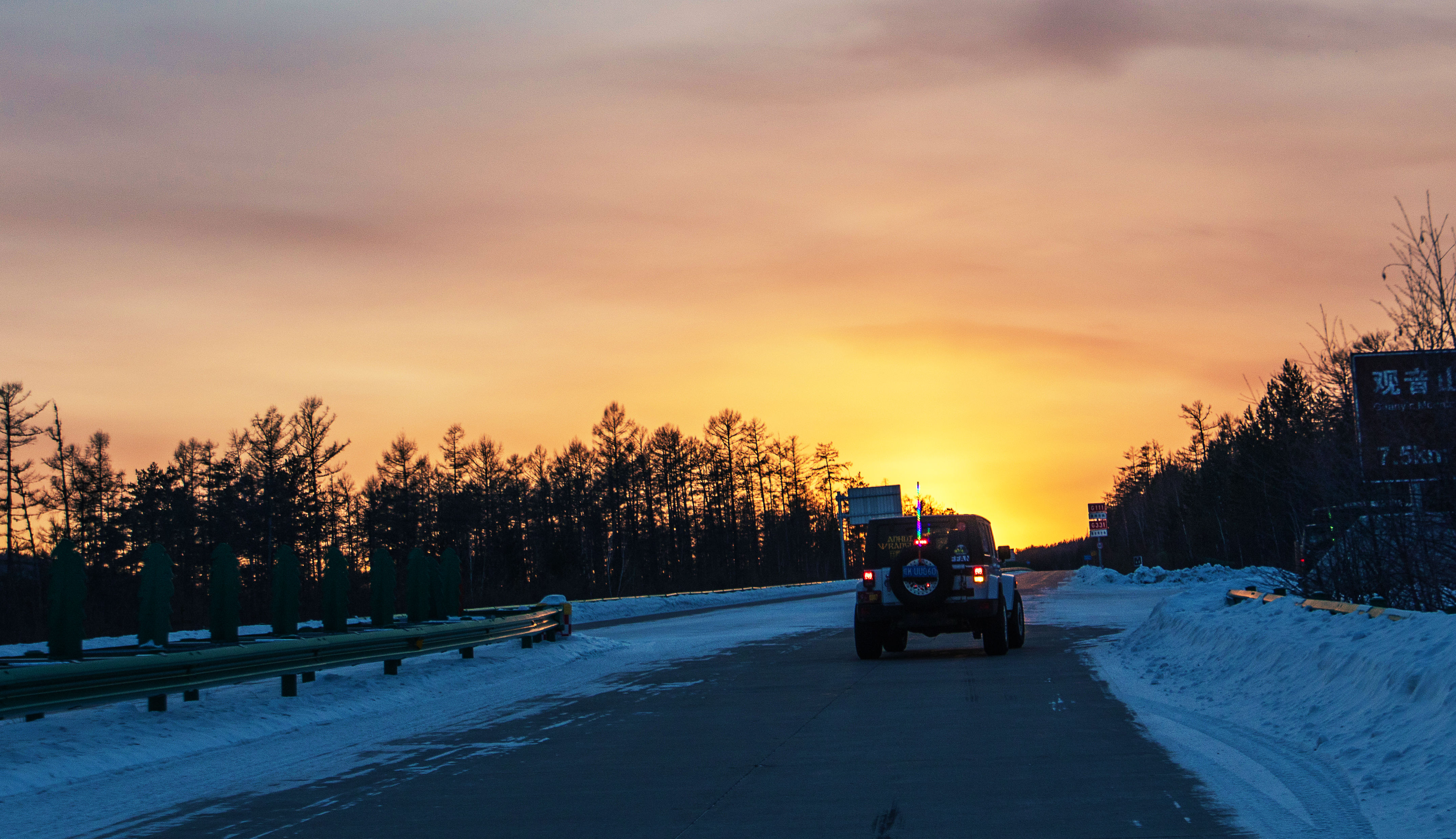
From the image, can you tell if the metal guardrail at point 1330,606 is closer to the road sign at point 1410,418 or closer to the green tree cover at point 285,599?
the road sign at point 1410,418

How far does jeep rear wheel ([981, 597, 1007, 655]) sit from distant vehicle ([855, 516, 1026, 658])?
12 mm

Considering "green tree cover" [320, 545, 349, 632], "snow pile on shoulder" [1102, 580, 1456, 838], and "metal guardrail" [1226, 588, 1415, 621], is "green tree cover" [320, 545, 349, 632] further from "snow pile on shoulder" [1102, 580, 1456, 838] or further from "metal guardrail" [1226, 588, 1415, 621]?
"metal guardrail" [1226, 588, 1415, 621]

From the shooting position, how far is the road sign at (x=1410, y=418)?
49.3 feet

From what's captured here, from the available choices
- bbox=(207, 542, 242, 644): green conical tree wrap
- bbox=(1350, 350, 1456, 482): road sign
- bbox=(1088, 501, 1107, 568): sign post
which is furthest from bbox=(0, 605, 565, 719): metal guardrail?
bbox=(1088, 501, 1107, 568): sign post

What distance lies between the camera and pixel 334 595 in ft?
57.9

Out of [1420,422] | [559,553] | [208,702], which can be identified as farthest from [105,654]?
[559,553]

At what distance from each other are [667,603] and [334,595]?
34.5m

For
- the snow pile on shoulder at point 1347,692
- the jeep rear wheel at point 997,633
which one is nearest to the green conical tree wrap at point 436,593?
the jeep rear wheel at point 997,633

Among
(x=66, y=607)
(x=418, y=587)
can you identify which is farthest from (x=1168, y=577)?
(x=66, y=607)

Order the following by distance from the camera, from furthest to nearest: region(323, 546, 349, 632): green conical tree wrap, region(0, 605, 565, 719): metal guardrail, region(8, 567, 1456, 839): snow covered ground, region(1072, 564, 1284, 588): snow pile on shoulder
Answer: region(1072, 564, 1284, 588): snow pile on shoulder, region(323, 546, 349, 632): green conical tree wrap, region(0, 605, 565, 719): metal guardrail, region(8, 567, 1456, 839): snow covered ground

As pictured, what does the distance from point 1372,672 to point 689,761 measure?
564 cm

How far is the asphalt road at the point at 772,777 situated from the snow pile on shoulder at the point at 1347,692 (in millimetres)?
1006

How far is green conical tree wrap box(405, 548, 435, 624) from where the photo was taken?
2098 cm

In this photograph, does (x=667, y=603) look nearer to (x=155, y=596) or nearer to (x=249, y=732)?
(x=155, y=596)
